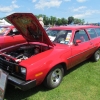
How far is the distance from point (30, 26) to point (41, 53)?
0.78m

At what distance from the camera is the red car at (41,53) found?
3.25 m

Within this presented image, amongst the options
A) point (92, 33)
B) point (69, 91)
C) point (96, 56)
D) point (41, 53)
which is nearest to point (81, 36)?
point (92, 33)

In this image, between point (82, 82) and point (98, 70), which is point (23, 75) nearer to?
point (82, 82)

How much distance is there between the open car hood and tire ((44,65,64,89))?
72 cm

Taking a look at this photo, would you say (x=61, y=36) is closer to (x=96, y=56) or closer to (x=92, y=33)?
(x=92, y=33)

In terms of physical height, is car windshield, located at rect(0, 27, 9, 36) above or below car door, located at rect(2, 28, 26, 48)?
above

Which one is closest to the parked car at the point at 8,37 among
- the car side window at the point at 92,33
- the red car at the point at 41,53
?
the red car at the point at 41,53

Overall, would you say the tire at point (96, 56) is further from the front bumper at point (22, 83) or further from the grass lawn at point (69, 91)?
the front bumper at point (22, 83)

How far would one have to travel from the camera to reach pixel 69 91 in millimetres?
3781

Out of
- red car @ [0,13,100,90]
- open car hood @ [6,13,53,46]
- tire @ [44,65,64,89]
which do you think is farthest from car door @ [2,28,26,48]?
tire @ [44,65,64,89]

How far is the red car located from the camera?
3248 mm

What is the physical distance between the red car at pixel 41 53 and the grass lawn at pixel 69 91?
24 cm

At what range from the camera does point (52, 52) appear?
380cm

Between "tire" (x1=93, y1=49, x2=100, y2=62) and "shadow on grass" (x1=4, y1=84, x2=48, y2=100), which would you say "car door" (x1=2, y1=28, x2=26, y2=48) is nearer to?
"shadow on grass" (x1=4, y1=84, x2=48, y2=100)
